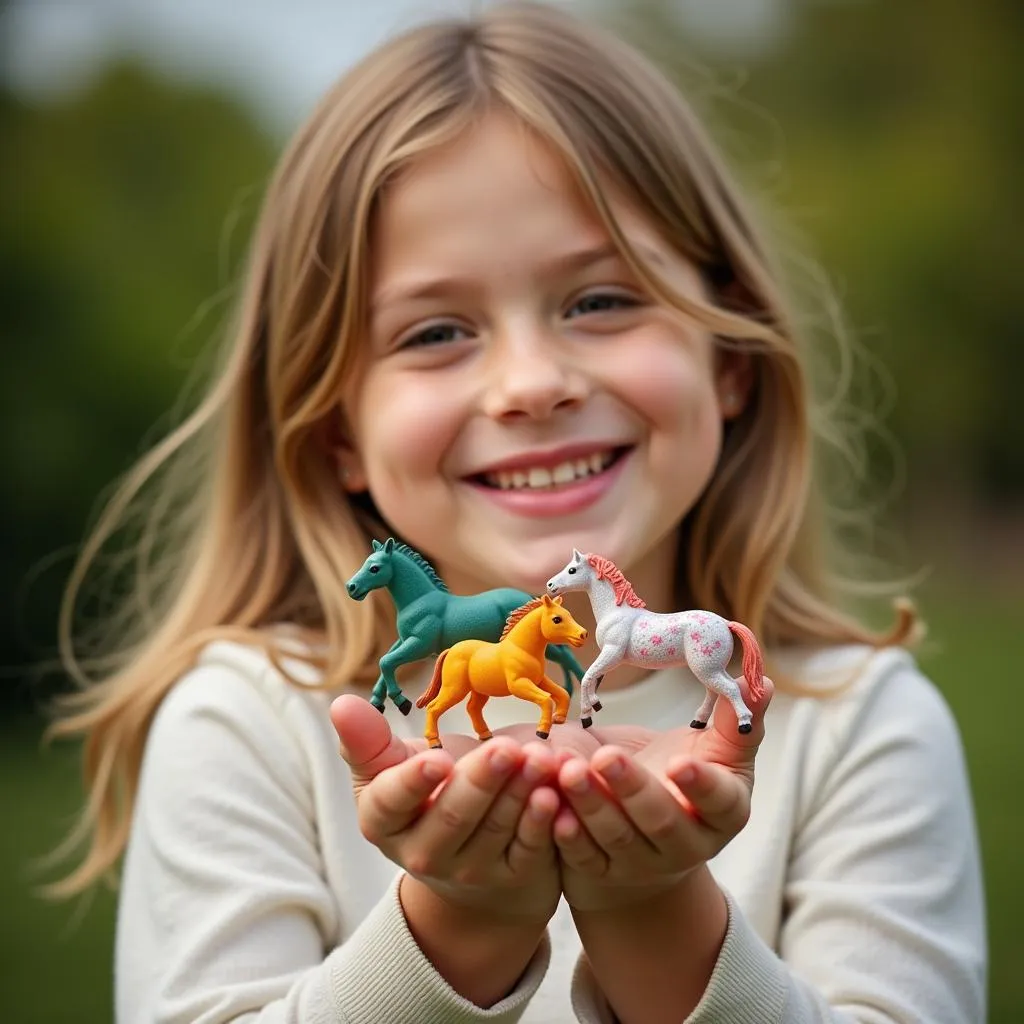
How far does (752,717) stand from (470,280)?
1162 mm

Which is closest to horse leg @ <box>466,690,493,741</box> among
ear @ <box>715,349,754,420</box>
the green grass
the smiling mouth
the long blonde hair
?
the smiling mouth

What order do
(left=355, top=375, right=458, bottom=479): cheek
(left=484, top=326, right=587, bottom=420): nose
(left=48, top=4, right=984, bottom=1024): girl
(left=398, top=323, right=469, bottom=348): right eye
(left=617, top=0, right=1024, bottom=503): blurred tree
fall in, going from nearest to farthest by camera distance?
(left=48, top=4, right=984, bottom=1024): girl < (left=484, top=326, right=587, bottom=420): nose < (left=355, top=375, right=458, bottom=479): cheek < (left=398, top=323, right=469, bottom=348): right eye < (left=617, top=0, right=1024, bottom=503): blurred tree

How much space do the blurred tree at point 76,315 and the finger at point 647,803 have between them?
619 centimetres

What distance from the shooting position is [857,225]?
26766mm

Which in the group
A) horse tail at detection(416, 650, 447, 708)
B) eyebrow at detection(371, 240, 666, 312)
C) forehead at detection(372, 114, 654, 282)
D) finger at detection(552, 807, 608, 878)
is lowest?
finger at detection(552, 807, 608, 878)

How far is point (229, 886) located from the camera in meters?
2.75

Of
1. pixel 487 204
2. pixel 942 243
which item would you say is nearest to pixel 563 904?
pixel 487 204

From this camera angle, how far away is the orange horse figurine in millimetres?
2004

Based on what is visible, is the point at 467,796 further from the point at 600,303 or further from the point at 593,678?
the point at 600,303

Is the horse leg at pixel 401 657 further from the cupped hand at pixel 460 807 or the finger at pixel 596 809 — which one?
the finger at pixel 596 809

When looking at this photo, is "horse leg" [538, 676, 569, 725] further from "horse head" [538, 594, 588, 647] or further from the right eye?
the right eye

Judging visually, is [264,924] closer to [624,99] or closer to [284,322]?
[284,322]

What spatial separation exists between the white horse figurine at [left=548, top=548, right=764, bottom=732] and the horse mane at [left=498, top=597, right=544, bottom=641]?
0.05 metres

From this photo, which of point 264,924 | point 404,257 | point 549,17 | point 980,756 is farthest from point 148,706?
point 980,756
